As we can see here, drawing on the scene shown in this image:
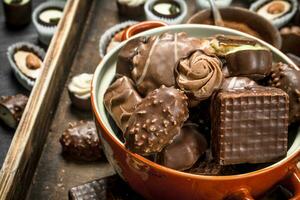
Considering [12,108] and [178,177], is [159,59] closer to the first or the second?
[178,177]

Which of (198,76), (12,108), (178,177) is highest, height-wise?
(198,76)

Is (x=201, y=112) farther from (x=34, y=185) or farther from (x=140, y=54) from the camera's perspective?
(x=34, y=185)

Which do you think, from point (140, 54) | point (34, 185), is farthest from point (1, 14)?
point (140, 54)

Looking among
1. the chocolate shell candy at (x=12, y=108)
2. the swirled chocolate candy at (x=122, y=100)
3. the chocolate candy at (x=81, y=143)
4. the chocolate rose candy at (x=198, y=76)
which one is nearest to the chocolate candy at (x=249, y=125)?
the chocolate rose candy at (x=198, y=76)

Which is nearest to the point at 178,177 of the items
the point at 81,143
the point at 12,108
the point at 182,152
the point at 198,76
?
the point at 182,152

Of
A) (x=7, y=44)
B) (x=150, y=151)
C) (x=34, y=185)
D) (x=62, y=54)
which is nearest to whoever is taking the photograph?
(x=150, y=151)

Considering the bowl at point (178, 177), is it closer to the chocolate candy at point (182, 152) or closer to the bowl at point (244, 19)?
the chocolate candy at point (182, 152)
